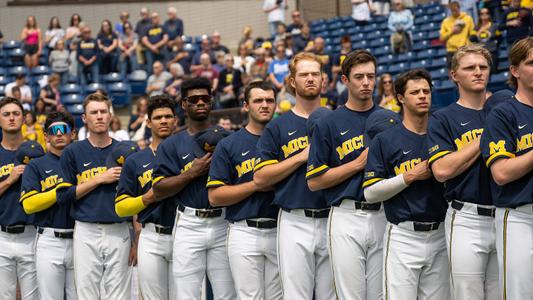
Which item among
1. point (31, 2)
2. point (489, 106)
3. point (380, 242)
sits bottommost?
point (380, 242)

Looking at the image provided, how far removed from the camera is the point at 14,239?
8797 mm

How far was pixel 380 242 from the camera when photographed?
652 centimetres

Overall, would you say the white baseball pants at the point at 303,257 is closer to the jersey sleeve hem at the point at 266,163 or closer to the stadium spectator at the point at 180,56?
the jersey sleeve hem at the point at 266,163

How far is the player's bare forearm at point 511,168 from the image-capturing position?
529 centimetres

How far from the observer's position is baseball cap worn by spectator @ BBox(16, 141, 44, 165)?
888 centimetres

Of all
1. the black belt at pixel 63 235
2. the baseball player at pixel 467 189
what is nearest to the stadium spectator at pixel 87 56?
the black belt at pixel 63 235

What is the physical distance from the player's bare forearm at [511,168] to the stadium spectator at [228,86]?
41.7 feet

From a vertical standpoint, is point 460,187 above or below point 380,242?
above

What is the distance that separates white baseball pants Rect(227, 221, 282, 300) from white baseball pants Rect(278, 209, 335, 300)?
0.28m

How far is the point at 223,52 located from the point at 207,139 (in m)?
12.7

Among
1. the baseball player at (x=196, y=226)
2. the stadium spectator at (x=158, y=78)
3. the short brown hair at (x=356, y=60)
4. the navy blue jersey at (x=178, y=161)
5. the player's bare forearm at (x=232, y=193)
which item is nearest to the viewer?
the short brown hair at (x=356, y=60)

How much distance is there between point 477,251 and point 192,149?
2727 mm

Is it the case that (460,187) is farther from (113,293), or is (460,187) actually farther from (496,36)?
(496,36)

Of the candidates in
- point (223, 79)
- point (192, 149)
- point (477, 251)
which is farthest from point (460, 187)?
point (223, 79)
